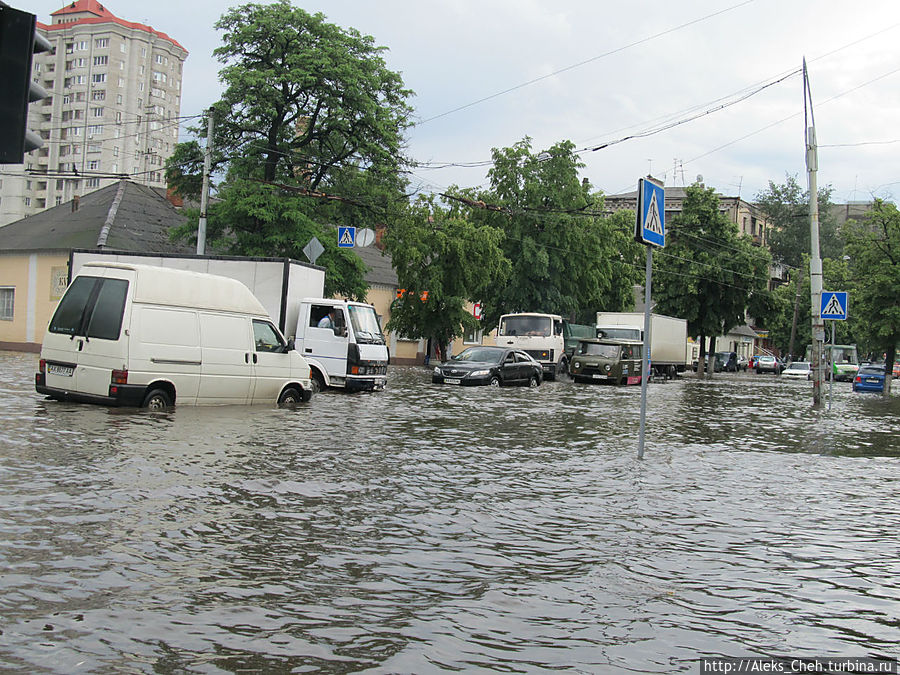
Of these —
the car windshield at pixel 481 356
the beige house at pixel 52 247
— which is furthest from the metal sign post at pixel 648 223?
the beige house at pixel 52 247

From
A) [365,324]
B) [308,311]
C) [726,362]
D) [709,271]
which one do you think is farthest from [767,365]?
[308,311]

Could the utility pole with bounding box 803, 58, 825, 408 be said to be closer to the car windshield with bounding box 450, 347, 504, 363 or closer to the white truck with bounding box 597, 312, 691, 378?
the car windshield with bounding box 450, 347, 504, 363

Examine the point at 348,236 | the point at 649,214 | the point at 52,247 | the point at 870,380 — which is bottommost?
the point at 870,380

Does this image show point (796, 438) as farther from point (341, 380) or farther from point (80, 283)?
point (80, 283)

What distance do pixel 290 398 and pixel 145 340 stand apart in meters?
4.01

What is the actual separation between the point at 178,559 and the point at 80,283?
1006 cm

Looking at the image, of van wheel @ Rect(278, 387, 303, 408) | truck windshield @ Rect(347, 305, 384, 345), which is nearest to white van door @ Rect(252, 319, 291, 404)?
van wheel @ Rect(278, 387, 303, 408)

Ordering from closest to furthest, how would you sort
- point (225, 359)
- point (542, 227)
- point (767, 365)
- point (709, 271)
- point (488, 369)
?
point (225, 359) < point (488, 369) < point (542, 227) < point (709, 271) < point (767, 365)

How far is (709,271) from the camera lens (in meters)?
59.9

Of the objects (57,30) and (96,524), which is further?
(57,30)

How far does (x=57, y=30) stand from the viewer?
114688 millimetres

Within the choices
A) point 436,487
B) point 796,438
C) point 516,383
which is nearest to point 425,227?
point 516,383

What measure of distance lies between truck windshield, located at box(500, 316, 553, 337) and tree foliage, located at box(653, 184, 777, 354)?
22125mm

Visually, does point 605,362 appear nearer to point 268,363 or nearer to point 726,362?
point 268,363
